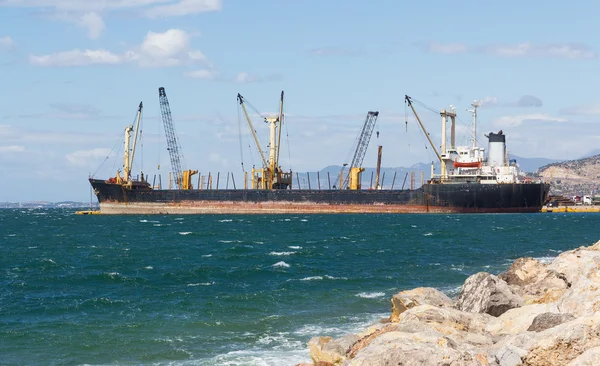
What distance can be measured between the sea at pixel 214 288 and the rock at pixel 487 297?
4.78 meters

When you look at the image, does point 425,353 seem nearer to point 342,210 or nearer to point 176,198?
point 342,210

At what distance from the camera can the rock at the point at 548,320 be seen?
49.6 feet

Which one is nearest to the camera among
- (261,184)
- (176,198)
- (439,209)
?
(439,209)

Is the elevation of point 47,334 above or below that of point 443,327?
below

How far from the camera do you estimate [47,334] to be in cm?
2622

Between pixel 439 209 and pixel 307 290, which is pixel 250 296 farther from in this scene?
pixel 439 209

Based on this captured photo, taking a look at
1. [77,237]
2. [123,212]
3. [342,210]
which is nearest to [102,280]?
[77,237]

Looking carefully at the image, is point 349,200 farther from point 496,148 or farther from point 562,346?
point 562,346

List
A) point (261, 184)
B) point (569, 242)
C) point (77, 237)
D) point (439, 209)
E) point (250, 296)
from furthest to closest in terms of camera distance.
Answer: point (261, 184) < point (439, 209) < point (77, 237) < point (569, 242) < point (250, 296)

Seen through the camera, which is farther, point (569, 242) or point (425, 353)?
point (569, 242)

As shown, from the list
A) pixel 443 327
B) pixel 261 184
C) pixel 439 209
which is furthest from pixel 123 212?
pixel 443 327

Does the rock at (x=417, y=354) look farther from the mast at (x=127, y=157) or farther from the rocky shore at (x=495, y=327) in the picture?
the mast at (x=127, y=157)

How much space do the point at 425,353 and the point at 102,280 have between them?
29.4 metres

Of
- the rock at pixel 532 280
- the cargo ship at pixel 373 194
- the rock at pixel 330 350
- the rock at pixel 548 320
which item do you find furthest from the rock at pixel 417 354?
the cargo ship at pixel 373 194
